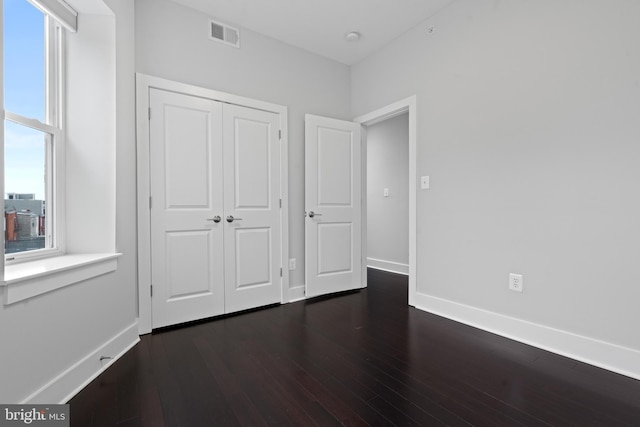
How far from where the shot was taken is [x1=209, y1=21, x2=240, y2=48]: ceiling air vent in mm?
2770

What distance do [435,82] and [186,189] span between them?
2586 millimetres

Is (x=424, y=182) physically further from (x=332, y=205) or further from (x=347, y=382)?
(x=347, y=382)

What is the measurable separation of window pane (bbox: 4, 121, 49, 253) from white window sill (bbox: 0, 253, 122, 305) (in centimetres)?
16

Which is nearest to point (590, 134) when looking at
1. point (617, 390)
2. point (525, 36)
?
point (525, 36)

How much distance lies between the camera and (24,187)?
5.59ft

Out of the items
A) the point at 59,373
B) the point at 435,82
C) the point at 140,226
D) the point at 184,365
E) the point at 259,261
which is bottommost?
the point at 184,365

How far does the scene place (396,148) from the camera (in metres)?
4.67

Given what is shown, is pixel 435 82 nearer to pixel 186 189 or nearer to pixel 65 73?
pixel 186 189

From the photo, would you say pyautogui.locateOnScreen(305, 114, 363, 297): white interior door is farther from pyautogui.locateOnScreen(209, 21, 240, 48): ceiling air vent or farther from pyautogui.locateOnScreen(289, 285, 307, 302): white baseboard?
pyautogui.locateOnScreen(209, 21, 240, 48): ceiling air vent

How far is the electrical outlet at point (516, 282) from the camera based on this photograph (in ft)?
7.35

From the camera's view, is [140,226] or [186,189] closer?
[140,226]

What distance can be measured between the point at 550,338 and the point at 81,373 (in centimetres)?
306

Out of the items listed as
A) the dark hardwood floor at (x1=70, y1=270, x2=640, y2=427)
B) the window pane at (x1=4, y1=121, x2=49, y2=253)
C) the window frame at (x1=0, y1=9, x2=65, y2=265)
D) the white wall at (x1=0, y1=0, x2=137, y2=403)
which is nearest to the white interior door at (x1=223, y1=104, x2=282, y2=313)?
the dark hardwood floor at (x1=70, y1=270, x2=640, y2=427)

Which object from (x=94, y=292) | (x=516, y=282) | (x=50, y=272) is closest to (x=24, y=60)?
(x=50, y=272)
